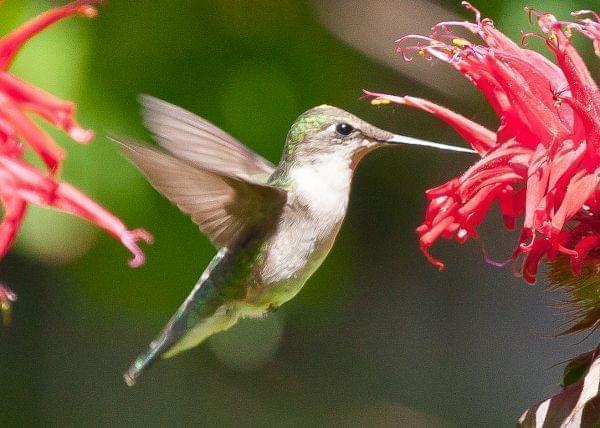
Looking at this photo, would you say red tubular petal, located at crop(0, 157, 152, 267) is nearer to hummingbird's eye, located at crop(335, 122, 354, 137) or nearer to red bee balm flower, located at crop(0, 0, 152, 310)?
red bee balm flower, located at crop(0, 0, 152, 310)

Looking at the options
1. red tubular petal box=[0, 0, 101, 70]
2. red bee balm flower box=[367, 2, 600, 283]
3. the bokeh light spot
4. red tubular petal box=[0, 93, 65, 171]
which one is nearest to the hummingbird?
red bee balm flower box=[367, 2, 600, 283]

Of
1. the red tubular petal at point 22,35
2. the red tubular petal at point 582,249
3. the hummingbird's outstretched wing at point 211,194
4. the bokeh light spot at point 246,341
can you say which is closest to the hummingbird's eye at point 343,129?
the hummingbird's outstretched wing at point 211,194

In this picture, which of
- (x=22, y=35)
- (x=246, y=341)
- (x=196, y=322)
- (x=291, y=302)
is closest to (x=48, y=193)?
(x=22, y=35)

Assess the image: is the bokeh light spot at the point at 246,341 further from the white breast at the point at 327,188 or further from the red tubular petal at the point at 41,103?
the red tubular petal at the point at 41,103

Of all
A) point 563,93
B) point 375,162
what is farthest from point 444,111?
point 375,162

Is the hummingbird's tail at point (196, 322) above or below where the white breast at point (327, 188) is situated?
below

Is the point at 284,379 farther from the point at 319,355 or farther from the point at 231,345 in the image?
the point at 231,345
